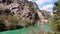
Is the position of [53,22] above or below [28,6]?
above

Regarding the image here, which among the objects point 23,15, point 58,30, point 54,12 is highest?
point 54,12

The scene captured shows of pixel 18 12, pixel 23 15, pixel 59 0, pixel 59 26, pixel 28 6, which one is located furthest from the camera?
pixel 28 6

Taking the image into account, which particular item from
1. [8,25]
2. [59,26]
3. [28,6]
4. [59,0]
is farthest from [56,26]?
[28,6]

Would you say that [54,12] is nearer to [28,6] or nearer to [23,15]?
[23,15]

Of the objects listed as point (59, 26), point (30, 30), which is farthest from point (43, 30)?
point (59, 26)

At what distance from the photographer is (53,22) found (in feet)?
51.1

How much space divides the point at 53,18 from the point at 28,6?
126m

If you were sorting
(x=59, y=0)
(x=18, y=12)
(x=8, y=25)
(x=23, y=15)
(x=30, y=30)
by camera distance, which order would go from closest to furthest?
(x=30, y=30) < (x=59, y=0) < (x=8, y=25) < (x=23, y=15) < (x=18, y=12)

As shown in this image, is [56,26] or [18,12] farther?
[18,12]

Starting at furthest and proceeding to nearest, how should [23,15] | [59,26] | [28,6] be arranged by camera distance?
[28,6] < [23,15] < [59,26]

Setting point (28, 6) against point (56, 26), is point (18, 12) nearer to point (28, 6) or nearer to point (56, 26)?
point (28, 6)

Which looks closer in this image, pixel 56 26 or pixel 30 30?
pixel 30 30

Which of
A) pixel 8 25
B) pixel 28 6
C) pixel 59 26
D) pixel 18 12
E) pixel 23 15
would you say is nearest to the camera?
pixel 59 26

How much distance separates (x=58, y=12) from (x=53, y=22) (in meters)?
0.94
